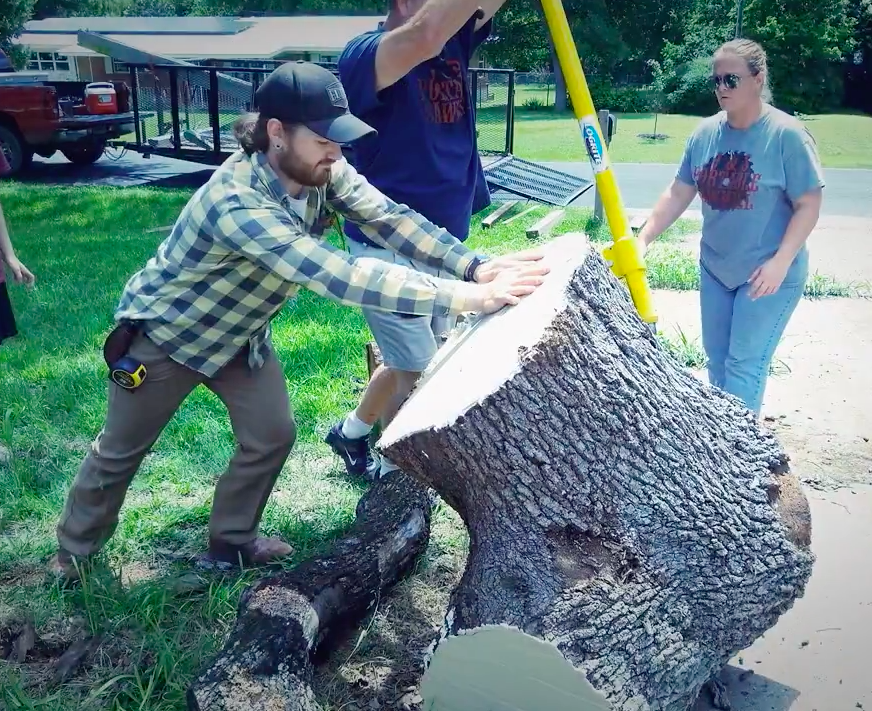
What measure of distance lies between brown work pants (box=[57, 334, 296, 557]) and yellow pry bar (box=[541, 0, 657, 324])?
1.34 meters

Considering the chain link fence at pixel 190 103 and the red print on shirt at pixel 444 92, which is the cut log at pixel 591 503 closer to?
the red print on shirt at pixel 444 92

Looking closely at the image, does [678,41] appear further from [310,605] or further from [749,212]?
[310,605]

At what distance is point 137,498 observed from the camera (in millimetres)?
3643

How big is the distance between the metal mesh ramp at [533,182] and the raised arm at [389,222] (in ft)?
21.0

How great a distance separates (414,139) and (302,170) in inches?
28.2

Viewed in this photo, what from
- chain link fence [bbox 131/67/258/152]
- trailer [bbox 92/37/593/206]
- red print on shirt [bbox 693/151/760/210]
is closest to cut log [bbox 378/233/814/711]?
red print on shirt [bbox 693/151/760/210]

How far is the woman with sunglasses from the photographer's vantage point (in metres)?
3.34

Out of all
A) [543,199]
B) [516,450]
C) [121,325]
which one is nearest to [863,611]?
[516,450]

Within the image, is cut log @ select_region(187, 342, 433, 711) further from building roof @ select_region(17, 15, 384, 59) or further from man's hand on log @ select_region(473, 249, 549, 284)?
building roof @ select_region(17, 15, 384, 59)

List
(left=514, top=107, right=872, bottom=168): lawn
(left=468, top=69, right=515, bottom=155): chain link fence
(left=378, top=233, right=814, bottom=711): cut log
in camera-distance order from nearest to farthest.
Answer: (left=378, top=233, right=814, bottom=711): cut log, (left=468, top=69, right=515, bottom=155): chain link fence, (left=514, top=107, right=872, bottom=168): lawn

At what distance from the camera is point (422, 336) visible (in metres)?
3.19

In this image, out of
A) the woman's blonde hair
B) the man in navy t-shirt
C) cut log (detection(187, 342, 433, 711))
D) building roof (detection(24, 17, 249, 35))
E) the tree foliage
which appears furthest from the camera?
building roof (detection(24, 17, 249, 35))

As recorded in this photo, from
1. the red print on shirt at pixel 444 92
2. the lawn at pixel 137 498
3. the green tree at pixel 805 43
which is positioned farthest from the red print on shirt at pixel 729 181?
the green tree at pixel 805 43

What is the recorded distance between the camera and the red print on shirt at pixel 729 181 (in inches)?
136
